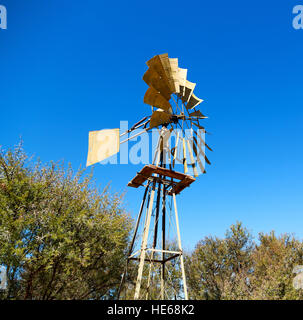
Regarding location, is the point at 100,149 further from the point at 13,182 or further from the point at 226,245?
the point at 226,245

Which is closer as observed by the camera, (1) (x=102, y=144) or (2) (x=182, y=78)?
(1) (x=102, y=144)

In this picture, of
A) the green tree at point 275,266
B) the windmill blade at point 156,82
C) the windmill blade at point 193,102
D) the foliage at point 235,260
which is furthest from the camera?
the foliage at point 235,260

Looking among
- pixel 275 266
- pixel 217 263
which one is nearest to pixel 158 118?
pixel 275 266

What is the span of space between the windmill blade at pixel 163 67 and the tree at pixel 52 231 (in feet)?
19.7

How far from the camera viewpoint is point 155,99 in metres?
8.16

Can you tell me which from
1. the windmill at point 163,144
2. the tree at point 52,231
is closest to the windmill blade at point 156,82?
the windmill at point 163,144

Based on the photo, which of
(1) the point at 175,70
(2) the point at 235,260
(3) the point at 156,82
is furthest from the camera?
(2) the point at 235,260

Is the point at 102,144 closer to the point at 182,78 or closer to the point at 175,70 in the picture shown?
the point at 175,70

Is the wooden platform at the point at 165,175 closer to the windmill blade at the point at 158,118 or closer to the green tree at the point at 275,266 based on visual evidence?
the windmill blade at the point at 158,118

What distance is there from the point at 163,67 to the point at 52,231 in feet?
22.9

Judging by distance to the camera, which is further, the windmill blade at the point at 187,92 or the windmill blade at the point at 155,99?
the windmill blade at the point at 187,92

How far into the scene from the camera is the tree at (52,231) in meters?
9.02

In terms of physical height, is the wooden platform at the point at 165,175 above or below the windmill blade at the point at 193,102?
below

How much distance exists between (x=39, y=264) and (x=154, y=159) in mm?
5707
